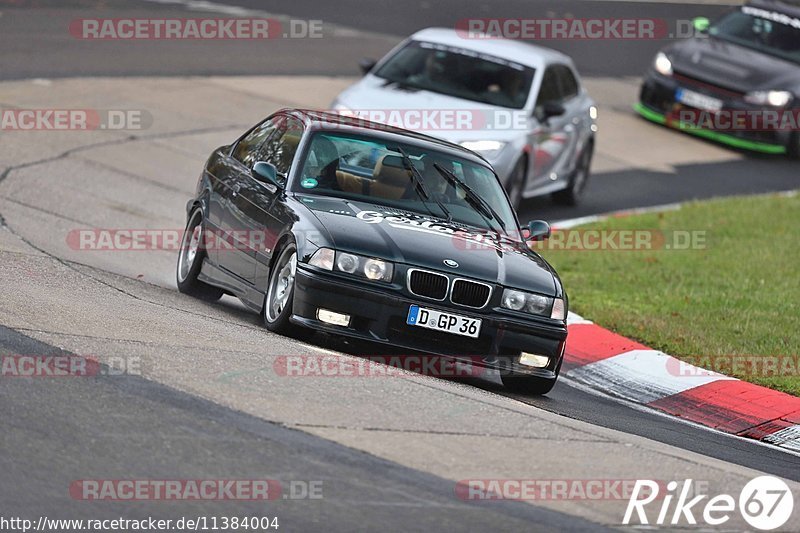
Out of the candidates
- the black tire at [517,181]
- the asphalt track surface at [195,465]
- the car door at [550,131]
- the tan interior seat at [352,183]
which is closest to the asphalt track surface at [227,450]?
the asphalt track surface at [195,465]

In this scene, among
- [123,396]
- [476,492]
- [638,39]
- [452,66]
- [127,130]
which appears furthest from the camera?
[638,39]

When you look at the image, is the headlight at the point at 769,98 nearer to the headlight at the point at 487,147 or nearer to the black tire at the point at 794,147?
the black tire at the point at 794,147

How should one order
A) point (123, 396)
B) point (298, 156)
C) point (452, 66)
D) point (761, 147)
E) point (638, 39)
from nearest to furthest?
point (123, 396), point (298, 156), point (452, 66), point (761, 147), point (638, 39)

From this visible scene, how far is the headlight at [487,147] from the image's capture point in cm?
1529

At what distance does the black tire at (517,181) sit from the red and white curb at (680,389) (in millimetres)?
4381

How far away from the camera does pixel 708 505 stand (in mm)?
6648

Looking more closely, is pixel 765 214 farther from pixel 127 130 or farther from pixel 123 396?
pixel 123 396

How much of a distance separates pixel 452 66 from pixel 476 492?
10.5 m

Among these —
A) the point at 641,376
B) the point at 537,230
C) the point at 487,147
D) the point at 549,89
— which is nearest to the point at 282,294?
the point at 537,230

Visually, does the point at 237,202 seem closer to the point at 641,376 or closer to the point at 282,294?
the point at 282,294

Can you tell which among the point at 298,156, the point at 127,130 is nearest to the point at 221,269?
the point at 298,156

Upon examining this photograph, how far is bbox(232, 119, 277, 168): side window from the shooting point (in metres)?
11.2

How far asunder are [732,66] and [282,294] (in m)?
14.5

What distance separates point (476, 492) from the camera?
6504 mm
